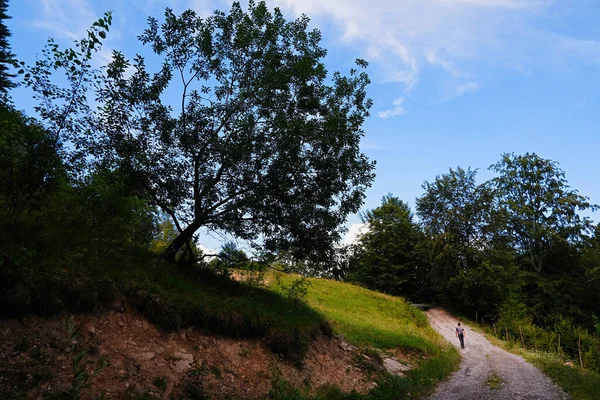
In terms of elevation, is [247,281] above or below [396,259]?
below

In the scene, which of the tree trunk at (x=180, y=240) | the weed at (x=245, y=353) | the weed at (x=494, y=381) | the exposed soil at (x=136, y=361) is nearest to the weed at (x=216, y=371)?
the exposed soil at (x=136, y=361)

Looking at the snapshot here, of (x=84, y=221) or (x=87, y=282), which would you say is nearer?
(x=87, y=282)

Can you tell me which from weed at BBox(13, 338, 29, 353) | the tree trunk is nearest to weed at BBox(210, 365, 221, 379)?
weed at BBox(13, 338, 29, 353)

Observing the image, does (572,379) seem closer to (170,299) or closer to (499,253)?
(170,299)

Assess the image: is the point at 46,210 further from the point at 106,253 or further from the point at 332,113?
the point at 332,113

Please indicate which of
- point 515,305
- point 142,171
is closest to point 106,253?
point 142,171

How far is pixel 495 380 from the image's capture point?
1569 cm

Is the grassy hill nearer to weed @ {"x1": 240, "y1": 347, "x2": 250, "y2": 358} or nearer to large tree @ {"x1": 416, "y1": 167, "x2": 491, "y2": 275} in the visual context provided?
weed @ {"x1": 240, "y1": 347, "x2": 250, "y2": 358}

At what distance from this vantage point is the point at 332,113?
14234 mm

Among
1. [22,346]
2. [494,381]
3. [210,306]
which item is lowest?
[494,381]

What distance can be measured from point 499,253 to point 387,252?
1588cm

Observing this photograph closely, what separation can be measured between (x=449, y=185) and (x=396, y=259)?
44.6 ft

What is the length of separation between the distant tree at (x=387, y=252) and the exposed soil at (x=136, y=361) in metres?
42.4

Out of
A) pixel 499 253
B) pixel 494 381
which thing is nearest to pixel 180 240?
pixel 494 381
